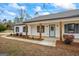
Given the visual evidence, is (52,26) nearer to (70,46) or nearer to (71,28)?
(71,28)

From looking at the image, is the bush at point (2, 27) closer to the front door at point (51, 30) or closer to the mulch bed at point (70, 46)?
the front door at point (51, 30)

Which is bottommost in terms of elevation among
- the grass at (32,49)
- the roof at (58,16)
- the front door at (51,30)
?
the grass at (32,49)

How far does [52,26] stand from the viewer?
14.7 meters

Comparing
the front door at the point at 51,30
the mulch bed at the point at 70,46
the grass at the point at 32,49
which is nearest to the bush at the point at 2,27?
the grass at the point at 32,49

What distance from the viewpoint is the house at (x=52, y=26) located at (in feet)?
46.2

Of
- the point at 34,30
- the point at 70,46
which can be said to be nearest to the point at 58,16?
the point at 34,30

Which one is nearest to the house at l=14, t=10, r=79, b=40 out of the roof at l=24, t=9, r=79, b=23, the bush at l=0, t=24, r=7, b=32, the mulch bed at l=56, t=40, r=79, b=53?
the roof at l=24, t=9, r=79, b=23

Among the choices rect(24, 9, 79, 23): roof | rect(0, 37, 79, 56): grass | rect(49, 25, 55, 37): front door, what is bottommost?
rect(0, 37, 79, 56): grass

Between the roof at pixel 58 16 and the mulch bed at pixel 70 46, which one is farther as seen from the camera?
the roof at pixel 58 16

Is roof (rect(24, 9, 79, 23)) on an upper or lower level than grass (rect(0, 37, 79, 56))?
upper

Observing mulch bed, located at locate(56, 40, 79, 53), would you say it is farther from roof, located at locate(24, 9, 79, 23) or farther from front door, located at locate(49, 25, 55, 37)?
roof, located at locate(24, 9, 79, 23)

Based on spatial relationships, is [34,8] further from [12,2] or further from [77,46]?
[77,46]

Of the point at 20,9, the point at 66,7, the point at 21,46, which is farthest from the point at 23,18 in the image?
the point at 66,7

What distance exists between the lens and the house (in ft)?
46.2
